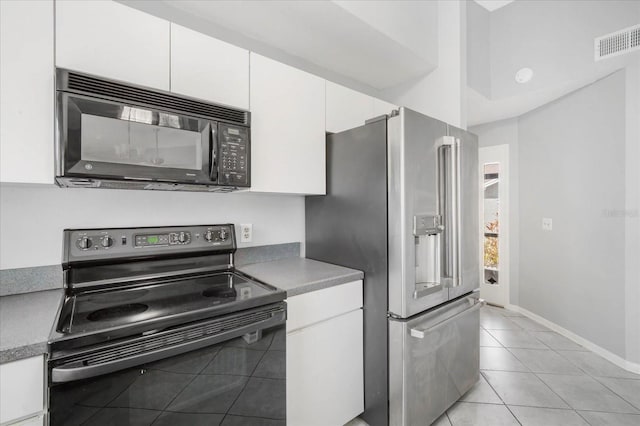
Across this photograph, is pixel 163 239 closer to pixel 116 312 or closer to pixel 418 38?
pixel 116 312

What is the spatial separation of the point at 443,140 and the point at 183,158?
139 cm

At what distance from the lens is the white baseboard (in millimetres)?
2316

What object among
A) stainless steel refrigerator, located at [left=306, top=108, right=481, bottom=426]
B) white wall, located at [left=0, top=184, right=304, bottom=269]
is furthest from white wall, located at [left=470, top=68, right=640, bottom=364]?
white wall, located at [left=0, top=184, right=304, bottom=269]

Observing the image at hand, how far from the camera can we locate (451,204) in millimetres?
1742

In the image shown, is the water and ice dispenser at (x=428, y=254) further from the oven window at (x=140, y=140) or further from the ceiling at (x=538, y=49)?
the ceiling at (x=538, y=49)

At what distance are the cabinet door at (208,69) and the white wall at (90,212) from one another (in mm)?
577

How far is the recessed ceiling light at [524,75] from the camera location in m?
2.82

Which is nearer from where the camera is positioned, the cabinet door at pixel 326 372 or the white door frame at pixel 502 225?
the cabinet door at pixel 326 372

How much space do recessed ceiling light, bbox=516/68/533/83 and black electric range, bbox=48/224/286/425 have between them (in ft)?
10.3

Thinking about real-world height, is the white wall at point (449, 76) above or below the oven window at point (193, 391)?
above

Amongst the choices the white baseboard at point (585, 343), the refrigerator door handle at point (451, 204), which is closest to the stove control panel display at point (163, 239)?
the refrigerator door handle at point (451, 204)

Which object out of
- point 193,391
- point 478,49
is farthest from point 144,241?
point 478,49

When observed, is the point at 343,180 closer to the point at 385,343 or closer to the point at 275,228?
the point at 275,228

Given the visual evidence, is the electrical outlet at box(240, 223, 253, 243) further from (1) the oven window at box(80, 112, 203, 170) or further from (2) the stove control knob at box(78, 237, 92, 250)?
(2) the stove control knob at box(78, 237, 92, 250)
